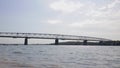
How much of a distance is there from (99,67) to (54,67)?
4.15 meters

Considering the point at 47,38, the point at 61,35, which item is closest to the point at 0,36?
the point at 47,38

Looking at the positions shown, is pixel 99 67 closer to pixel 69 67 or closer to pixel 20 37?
pixel 69 67

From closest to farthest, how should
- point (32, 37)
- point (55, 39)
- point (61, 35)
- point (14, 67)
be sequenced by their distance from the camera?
point (14, 67), point (32, 37), point (55, 39), point (61, 35)

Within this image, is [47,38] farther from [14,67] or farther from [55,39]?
[14,67]

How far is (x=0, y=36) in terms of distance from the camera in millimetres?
132625

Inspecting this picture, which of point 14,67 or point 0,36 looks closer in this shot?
point 14,67

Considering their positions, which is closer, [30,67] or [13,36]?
[30,67]

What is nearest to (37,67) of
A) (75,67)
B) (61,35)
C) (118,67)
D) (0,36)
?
(75,67)

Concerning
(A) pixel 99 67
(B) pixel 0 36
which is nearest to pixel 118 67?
(A) pixel 99 67

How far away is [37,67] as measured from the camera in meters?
20.8

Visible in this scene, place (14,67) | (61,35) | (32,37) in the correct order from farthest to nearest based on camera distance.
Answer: (61,35)
(32,37)
(14,67)

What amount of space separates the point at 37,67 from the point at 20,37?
4658 inches

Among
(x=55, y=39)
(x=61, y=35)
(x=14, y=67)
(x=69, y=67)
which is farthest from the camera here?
(x=61, y=35)

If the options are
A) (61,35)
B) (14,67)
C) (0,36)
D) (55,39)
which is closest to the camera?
(14,67)
